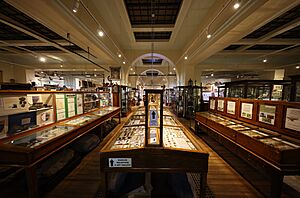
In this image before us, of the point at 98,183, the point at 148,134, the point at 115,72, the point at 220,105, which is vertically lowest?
the point at 98,183

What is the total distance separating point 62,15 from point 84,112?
3154 mm

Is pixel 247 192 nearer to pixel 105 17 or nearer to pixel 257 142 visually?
pixel 257 142

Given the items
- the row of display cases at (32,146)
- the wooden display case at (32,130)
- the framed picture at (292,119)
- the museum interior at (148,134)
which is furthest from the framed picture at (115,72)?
the framed picture at (292,119)

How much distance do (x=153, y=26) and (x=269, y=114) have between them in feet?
19.0

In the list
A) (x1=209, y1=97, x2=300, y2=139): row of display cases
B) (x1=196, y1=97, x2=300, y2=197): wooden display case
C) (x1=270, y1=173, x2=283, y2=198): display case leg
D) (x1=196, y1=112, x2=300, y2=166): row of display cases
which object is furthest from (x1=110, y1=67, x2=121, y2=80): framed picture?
(x1=270, y1=173, x2=283, y2=198): display case leg

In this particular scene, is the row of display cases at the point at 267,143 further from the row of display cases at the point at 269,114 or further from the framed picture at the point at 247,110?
the framed picture at the point at 247,110

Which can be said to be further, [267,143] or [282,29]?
[282,29]

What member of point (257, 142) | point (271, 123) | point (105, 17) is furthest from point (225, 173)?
point (105, 17)

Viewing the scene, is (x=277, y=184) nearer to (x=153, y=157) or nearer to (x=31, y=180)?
(x=153, y=157)

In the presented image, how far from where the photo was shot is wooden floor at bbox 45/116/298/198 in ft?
7.86

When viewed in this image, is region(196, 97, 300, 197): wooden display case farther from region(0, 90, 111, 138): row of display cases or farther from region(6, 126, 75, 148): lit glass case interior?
region(0, 90, 111, 138): row of display cases

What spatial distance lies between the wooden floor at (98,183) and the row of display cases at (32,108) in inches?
56.6

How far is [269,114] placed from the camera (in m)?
2.85

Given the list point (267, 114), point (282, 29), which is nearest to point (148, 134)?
point (267, 114)
